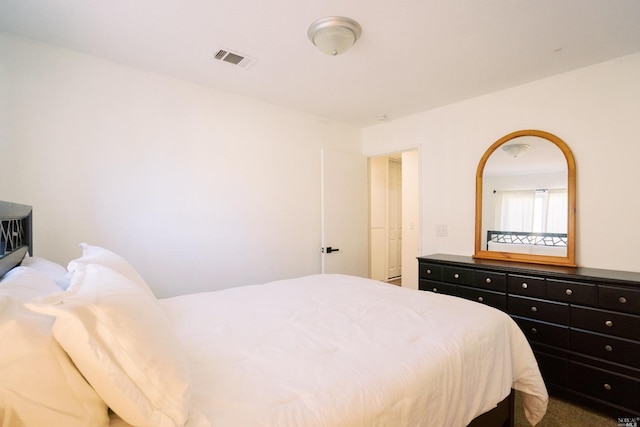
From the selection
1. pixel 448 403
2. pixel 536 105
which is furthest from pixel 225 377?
pixel 536 105

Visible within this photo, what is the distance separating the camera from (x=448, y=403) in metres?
1.16

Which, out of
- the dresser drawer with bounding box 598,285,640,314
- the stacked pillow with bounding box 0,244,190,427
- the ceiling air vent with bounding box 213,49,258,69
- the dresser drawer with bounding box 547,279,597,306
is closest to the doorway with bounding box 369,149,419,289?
the dresser drawer with bounding box 547,279,597,306

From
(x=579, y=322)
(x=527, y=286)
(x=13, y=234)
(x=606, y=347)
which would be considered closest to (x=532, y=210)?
(x=527, y=286)

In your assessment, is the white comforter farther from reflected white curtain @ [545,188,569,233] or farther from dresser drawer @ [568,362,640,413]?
reflected white curtain @ [545,188,569,233]

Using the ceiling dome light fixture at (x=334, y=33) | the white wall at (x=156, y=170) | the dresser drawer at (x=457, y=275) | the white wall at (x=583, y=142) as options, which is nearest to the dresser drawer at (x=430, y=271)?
the dresser drawer at (x=457, y=275)

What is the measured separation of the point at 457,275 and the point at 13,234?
3145 millimetres

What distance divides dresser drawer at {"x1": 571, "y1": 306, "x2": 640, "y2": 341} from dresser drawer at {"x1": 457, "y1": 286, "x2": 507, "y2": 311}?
46cm

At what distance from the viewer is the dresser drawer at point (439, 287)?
281cm

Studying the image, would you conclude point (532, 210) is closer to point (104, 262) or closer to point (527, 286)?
point (527, 286)

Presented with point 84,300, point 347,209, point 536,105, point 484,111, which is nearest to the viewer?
point 84,300

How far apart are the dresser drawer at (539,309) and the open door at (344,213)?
6.09ft

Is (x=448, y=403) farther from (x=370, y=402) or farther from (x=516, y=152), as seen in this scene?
(x=516, y=152)

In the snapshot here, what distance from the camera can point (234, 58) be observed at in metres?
2.26

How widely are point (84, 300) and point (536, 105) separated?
3.42 m
